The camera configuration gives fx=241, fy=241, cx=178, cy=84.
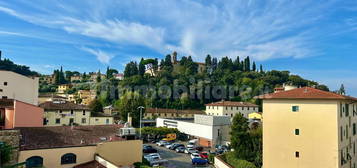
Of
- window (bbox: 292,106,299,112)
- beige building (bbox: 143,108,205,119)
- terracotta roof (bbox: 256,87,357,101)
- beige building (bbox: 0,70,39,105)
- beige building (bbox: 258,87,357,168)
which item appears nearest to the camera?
beige building (bbox: 258,87,357,168)

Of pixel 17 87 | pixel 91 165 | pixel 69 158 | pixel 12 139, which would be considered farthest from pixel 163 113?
pixel 12 139

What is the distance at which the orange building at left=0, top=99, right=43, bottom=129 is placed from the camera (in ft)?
85.2

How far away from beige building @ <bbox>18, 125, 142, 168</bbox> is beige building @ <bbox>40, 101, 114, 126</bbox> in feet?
61.0

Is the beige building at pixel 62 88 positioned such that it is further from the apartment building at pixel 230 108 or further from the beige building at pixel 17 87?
the beige building at pixel 17 87

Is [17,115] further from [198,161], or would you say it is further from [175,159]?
[198,161]

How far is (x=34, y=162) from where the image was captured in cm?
1945

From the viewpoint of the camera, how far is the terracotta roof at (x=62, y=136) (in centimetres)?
2062

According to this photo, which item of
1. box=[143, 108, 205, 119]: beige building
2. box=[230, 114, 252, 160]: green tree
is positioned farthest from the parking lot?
box=[143, 108, 205, 119]: beige building

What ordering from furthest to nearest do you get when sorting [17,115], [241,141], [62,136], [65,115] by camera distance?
[65,115] < [241,141] < [17,115] < [62,136]

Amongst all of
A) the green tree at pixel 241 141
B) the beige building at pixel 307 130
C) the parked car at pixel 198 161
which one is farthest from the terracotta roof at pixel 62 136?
the beige building at pixel 307 130

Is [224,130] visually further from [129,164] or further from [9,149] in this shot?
[9,149]

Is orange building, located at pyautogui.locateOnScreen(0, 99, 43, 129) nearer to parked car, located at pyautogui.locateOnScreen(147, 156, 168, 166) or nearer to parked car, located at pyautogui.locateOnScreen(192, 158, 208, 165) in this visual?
parked car, located at pyautogui.locateOnScreen(147, 156, 168, 166)

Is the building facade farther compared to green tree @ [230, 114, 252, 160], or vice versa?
the building facade

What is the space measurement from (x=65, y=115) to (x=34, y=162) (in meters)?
25.4
